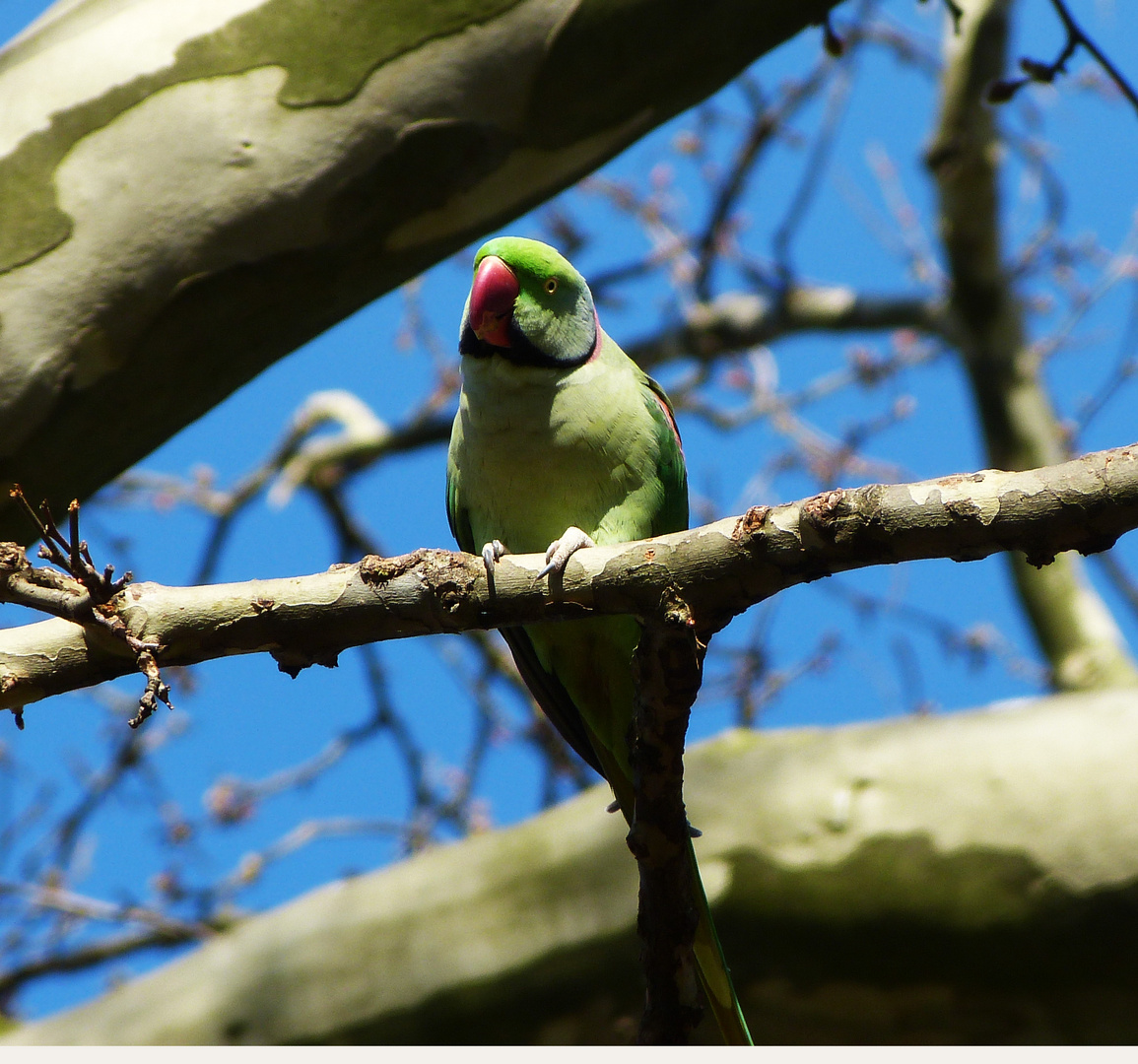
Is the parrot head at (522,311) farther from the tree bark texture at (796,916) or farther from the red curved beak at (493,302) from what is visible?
the tree bark texture at (796,916)

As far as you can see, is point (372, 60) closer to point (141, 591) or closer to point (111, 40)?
point (111, 40)

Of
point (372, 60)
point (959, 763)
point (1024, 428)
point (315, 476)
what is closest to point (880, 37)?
→ point (1024, 428)

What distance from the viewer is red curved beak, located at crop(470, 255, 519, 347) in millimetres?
2133

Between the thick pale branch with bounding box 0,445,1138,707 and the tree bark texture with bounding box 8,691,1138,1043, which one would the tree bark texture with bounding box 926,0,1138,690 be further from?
the thick pale branch with bounding box 0,445,1138,707

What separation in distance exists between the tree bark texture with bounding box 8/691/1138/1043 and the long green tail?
2.37 feet

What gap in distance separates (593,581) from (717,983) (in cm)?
106

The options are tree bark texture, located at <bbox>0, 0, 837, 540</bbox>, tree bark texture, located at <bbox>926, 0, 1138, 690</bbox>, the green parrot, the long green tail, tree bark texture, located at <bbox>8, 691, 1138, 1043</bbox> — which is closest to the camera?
tree bark texture, located at <bbox>0, 0, 837, 540</bbox>

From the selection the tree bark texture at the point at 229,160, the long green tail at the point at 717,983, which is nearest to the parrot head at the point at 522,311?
the tree bark texture at the point at 229,160

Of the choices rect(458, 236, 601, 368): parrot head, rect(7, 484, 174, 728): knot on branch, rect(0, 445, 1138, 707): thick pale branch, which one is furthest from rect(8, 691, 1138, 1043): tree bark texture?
rect(7, 484, 174, 728): knot on branch

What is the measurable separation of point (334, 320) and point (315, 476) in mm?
2777

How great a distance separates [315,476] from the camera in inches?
179

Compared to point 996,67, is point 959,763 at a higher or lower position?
lower

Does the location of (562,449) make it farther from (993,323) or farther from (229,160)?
(993,323)

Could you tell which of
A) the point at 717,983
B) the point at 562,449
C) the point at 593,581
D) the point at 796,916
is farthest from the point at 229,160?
the point at 796,916
